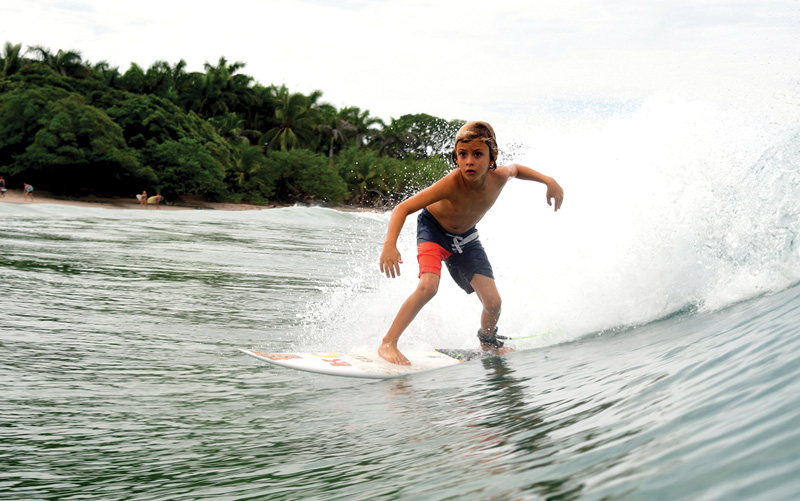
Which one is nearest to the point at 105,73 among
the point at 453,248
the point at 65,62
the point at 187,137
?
the point at 65,62

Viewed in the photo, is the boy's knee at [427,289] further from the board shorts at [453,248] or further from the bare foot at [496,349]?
the bare foot at [496,349]

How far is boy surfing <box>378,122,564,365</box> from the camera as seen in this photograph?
188 inches

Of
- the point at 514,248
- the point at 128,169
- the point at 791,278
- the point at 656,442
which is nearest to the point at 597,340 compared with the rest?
the point at 791,278

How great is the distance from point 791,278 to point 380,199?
182ft

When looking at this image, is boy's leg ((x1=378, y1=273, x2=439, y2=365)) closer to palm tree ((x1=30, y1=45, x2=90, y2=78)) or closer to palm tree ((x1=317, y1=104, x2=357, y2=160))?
palm tree ((x1=30, y1=45, x2=90, y2=78))

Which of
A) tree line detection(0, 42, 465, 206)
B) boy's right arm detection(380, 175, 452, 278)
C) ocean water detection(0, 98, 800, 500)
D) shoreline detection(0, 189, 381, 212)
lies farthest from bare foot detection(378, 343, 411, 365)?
shoreline detection(0, 189, 381, 212)

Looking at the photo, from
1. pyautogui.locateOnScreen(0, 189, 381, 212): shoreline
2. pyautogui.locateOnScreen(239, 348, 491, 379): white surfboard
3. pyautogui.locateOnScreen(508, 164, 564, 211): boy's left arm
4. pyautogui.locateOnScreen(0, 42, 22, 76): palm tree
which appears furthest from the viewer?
pyautogui.locateOnScreen(0, 42, 22, 76): palm tree

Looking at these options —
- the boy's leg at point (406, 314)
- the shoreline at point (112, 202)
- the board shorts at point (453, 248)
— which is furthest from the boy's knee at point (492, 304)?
the shoreline at point (112, 202)

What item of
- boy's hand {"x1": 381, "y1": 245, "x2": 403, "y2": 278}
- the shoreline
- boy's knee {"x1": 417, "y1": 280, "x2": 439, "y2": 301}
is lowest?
boy's knee {"x1": 417, "y1": 280, "x2": 439, "y2": 301}

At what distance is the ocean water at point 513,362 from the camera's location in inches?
83.5

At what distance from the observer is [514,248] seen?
7.45 meters

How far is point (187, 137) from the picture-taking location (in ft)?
149

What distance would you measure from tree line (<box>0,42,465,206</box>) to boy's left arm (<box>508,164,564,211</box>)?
2790 cm

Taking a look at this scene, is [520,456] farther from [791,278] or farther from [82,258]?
[82,258]
